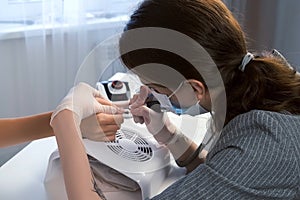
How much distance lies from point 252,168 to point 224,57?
0.20 m

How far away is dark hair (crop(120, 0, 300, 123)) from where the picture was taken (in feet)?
2.11

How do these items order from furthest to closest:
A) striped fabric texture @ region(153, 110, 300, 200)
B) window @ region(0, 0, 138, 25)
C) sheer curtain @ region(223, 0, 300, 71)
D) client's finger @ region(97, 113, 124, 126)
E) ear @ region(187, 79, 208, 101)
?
sheer curtain @ region(223, 0, 300, 71) → window @ region(0, 0, 138, 25) → client's finger @ region(97, 113, 124, 126) → ear @ region(187, 79, 208, 101) → striped fabric texture @ region(153, 110, 300, 200)

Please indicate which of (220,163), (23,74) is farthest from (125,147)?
(23,74)

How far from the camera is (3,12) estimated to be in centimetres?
144

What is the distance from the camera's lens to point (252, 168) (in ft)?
1.89

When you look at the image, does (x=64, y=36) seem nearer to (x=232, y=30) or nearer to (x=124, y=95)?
(x=124, y=95)

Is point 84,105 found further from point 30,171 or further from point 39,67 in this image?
point 39,67

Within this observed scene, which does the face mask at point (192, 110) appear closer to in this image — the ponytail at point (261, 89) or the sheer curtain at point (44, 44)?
the ponytail at point (261, 89)

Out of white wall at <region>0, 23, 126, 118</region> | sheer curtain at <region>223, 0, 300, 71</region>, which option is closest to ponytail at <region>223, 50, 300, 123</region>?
white wall at <region>0, 23, 126, 118</region>

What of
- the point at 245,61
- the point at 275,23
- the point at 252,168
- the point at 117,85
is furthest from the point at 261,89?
the point at 275,23

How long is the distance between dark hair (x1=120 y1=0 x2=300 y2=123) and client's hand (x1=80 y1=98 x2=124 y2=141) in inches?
5.4

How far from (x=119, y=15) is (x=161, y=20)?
108cm

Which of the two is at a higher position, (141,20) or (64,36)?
(141,20)

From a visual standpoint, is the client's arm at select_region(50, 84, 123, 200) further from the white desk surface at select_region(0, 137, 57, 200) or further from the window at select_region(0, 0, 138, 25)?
the window at select_region(0, 0, 138, 25)
